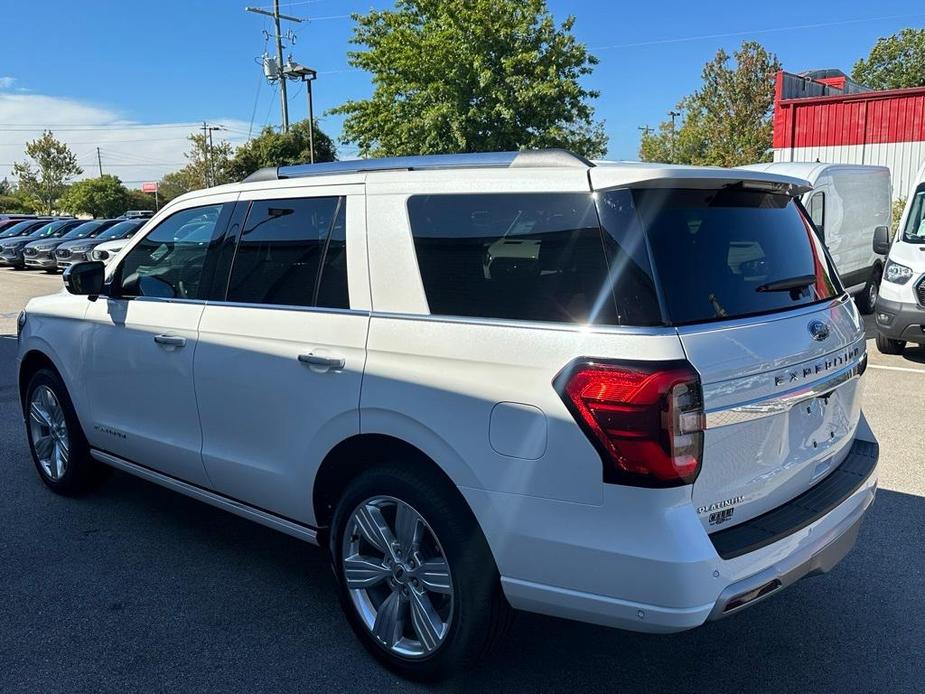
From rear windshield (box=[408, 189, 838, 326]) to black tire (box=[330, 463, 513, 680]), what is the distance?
630mm

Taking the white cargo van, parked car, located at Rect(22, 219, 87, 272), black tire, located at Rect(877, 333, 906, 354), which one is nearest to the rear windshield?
black tire, located at Rect(877, 333, 906, 354)

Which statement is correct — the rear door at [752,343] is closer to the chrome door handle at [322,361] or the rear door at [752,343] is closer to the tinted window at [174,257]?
the chrome door handle at [322,361]

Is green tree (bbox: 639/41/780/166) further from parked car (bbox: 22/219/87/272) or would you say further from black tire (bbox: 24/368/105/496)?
black tire (bbox: 24/368/105/496)

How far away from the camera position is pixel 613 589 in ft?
7.70

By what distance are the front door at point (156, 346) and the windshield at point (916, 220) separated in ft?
26.8

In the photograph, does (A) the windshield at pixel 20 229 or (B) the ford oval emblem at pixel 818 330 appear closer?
(B) the ford oval emblem at pixel 818 330

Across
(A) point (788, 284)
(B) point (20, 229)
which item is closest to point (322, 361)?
(A) point (788, 284)

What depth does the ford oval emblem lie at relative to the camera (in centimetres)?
276

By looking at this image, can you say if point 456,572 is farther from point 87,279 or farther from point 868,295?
point 868,295

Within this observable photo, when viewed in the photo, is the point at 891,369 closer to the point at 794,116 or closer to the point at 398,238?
the point at 398,238

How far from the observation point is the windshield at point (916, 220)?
8.88m

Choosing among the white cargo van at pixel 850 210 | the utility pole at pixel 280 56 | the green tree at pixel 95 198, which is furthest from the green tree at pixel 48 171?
the white cargo van at pixel 850 210

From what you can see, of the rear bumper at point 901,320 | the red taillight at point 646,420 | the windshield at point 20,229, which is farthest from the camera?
the windshield at point 20,229

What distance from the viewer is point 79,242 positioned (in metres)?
22.5
